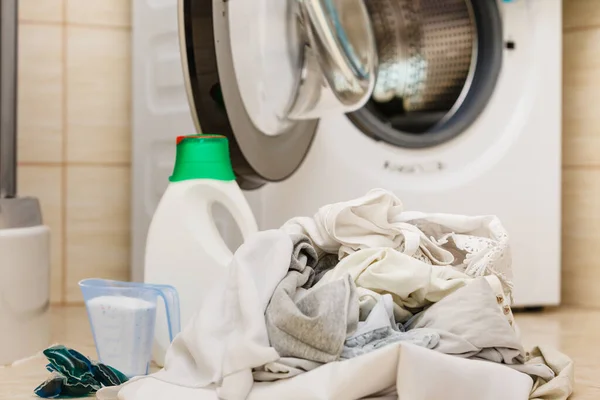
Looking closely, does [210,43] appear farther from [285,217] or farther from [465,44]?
[465,44]

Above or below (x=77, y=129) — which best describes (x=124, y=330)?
below

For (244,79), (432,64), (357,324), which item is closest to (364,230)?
(357,324)

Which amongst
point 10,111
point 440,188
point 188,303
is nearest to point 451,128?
point 440,188

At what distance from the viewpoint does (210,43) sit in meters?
1.35

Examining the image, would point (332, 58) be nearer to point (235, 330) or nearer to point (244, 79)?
point (244, 79)

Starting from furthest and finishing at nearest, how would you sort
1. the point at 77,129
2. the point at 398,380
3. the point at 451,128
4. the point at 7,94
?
the point at 77,129
the point at 451,128
the point at 7,94
the point at 398,380

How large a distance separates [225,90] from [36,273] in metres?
0.44

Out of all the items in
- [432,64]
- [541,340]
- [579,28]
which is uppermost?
[579,28]

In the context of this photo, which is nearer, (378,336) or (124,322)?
(378,336)

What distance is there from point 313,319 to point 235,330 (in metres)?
0.11

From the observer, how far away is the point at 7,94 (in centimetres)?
142

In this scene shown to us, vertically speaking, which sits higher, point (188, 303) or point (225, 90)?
point (225, 90)

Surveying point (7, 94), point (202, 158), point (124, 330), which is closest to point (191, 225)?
point (202, 158)

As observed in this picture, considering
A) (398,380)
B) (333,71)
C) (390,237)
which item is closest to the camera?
(398,380)
